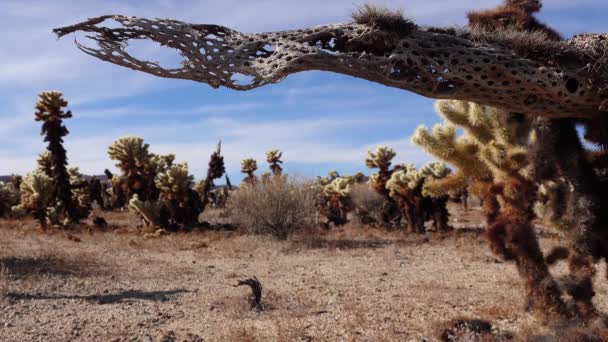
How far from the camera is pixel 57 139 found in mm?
17781

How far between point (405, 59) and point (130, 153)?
14866mm

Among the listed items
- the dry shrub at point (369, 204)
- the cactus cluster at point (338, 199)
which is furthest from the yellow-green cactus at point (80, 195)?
the dry shrub at point (369, 204)

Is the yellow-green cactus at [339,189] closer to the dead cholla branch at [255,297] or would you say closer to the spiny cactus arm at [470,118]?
the dead cholla branch at [255,297]

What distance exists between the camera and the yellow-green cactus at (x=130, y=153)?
56.5 ft

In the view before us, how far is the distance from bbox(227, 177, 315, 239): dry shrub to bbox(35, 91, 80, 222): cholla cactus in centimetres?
606

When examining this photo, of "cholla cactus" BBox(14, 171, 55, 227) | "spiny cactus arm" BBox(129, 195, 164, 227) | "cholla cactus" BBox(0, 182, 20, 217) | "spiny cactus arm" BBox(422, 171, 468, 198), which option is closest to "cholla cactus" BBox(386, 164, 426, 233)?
"spiny cactus arm" BBox(129, 195, 164, 227)

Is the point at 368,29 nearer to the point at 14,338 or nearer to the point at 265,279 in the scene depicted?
the point at 14,338

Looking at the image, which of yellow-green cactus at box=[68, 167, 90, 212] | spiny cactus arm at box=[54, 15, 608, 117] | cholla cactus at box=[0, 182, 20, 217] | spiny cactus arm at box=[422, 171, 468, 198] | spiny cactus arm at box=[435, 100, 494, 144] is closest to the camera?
→ spiny cactus arm at box=[54, 15, 608, 117]

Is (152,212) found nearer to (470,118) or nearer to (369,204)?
(369,204)

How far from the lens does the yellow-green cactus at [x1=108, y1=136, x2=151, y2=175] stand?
1722cm

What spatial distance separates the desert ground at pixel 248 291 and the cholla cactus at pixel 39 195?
4.01 m

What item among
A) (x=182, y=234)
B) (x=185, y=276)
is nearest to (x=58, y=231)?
(x=182, y=234)

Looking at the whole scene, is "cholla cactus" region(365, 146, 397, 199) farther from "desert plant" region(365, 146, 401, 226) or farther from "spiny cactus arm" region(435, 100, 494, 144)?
"spiny cactus arm" region(435, 100, 494, 144)

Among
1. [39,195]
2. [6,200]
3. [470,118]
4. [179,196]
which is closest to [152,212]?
[179,196]
